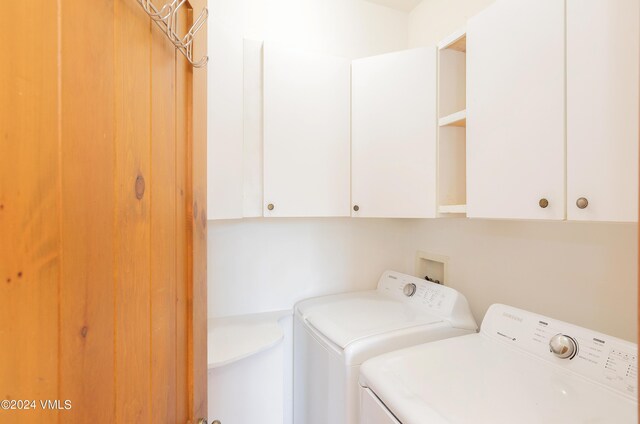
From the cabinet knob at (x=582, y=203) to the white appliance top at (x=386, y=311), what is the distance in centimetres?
78

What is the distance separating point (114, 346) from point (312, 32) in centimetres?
195

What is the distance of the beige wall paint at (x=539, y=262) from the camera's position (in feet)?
3.33

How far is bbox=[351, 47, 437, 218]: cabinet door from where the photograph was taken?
142 cm

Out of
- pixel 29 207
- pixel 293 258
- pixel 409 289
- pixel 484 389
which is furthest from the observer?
pixel 293 258

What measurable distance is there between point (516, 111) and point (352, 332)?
1090 mm

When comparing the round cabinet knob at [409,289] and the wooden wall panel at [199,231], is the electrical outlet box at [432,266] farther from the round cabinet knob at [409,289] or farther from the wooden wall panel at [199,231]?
the wooden wall panel at [199,231]

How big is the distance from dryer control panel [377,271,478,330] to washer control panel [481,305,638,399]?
18 cm

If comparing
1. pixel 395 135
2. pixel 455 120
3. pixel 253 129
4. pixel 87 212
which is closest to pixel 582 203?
pixel 455 120

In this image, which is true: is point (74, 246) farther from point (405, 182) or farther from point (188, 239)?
point (405, 182)

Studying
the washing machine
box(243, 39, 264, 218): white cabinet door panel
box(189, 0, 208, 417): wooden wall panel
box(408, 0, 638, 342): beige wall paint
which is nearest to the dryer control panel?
the washing machine

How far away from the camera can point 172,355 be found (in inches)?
25.5

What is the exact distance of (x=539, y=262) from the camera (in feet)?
4.17

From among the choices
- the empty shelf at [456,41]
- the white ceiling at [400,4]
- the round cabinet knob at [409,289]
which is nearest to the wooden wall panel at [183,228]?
the empty shelf at [456,41]

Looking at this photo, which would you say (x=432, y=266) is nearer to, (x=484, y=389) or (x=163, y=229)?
(x=484, y=389)
